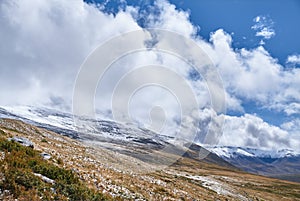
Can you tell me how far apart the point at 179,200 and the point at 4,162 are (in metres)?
16.0

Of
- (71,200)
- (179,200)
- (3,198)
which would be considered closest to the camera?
(3,198)

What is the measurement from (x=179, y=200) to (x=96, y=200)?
1179cm

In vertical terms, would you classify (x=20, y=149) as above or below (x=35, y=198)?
above

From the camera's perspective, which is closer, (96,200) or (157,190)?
(96,200)

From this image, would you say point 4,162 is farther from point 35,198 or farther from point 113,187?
point 113,187

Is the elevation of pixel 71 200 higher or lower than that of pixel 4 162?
lower

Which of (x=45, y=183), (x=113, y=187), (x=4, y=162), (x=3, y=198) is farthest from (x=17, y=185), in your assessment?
(x=113, y=187)

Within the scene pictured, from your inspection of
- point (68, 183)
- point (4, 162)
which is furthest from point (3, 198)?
point (68, 183)

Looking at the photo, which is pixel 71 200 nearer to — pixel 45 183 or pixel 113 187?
pixel 45 183

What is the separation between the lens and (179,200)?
23719 mm

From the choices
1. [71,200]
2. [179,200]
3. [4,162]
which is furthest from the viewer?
[179,200]

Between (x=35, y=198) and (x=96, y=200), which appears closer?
(x=35, y=198)

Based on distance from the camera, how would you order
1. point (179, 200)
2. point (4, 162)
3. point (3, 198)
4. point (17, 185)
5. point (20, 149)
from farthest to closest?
point (179, 200) → point (20, 149) → point (4, 162) → point (17, 185) → point (3, 198)

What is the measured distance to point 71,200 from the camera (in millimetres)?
12953
